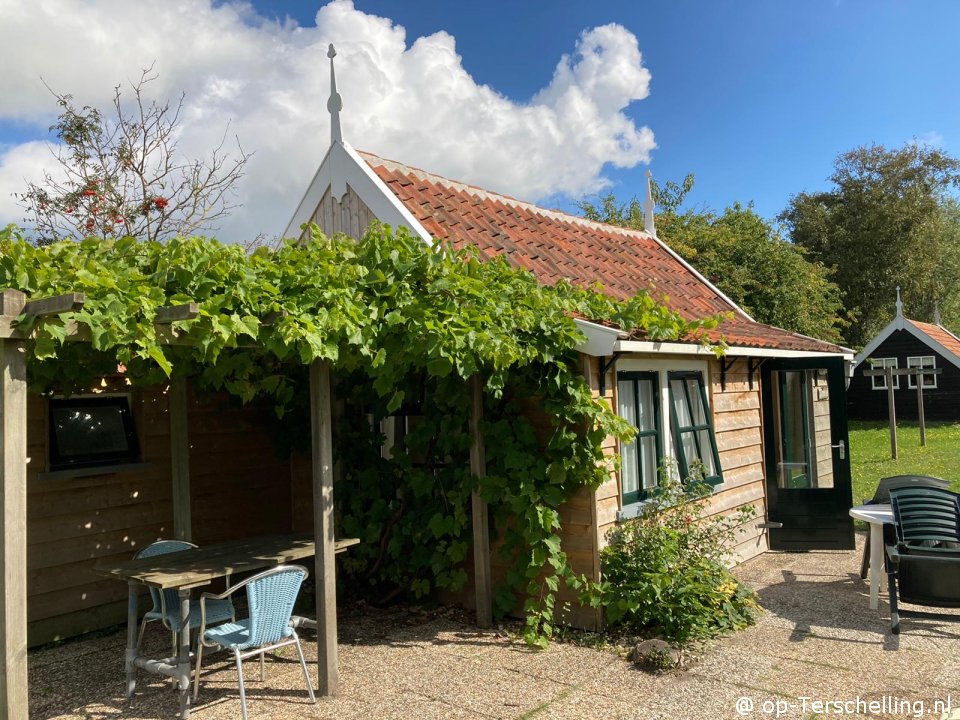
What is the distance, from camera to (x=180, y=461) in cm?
600

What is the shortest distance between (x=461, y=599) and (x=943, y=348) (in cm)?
2470

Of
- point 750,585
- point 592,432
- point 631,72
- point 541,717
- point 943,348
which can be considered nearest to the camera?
point 541,717

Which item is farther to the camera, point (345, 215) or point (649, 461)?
point (345, 215)

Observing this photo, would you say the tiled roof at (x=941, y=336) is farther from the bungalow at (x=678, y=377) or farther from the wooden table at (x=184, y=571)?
the wooden table at (x=184, y=571)

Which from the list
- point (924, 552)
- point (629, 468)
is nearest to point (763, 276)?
point (629, 468)

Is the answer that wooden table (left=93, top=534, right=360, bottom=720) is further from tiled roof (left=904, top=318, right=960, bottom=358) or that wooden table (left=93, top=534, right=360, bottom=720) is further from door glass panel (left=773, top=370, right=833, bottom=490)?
tiled roof (left=904, top=318, right=960, bottom=358)

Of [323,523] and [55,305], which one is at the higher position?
[55,305]

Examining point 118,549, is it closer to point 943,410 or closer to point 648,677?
point 648,677

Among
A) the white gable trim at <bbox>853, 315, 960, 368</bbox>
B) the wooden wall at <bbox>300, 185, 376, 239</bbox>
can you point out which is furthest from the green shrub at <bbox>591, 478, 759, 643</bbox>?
the white gable trim at <bbox>853, 315, 960, 368</bbox>

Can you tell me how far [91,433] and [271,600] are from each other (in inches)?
128

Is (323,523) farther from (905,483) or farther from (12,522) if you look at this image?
(905,483)

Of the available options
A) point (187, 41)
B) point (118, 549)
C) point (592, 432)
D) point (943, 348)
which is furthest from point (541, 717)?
point (943, 348)

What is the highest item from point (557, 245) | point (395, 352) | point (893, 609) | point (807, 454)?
point (557, 245)

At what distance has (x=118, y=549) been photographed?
656 cm
